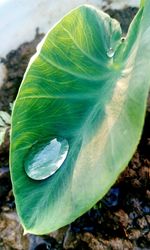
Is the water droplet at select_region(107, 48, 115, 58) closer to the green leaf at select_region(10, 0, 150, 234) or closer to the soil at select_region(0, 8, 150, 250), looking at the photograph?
the green leaf at select_region(10, 0, 150, 234)

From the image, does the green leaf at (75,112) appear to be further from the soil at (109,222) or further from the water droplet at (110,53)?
the soil at (109,222)

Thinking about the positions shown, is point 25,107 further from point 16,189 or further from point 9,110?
point 9,110

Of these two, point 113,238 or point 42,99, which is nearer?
point 42,99

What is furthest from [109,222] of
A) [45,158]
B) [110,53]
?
[110,53]

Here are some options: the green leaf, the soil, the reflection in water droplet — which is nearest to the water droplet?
the green leaf

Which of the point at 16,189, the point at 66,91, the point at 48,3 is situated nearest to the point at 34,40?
the point at 48,3

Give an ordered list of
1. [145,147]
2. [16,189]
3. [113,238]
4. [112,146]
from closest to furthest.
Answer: [112,146] < [16,189] < [113,238] < [145,147]

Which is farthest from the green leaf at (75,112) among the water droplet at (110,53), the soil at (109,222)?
the soil at (109,222)

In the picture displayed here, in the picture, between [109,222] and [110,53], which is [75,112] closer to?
[110,53]
